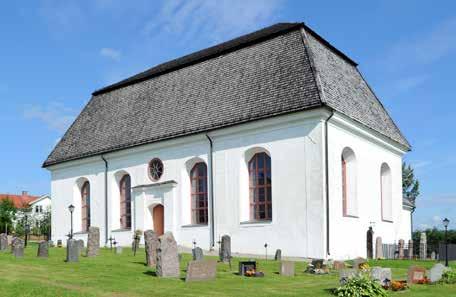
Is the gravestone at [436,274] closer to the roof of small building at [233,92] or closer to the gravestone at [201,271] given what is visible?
the gravestone at [201,271]

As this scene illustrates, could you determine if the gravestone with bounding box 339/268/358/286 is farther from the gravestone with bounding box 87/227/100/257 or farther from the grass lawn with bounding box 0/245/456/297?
the gravestone with bounding box 87/227/100/257

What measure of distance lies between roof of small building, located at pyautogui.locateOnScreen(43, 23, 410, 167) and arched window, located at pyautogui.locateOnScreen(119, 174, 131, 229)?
2.15 metres

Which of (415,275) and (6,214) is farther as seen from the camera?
(6,214)

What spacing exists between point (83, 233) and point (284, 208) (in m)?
16.1

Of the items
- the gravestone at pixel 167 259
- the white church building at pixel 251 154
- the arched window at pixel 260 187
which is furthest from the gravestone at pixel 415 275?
the arched window at pixel 260 187

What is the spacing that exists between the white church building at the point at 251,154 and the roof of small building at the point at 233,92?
3.2 inches

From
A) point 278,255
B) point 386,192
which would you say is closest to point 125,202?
point 278,255

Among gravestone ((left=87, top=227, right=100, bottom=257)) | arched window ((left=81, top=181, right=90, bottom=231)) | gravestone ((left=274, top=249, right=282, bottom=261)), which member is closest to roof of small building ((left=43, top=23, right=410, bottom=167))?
arched window ((left=81, top=181, right=90, bottom=231))

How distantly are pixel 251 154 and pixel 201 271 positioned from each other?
35.5 ft

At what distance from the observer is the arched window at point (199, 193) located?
28594 millimetres

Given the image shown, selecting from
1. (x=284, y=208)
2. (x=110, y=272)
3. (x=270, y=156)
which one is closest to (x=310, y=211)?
(x=284, y=208)

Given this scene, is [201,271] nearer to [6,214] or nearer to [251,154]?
[251,154]

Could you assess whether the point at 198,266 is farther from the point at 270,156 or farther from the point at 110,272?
the point at 270,156

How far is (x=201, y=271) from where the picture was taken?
16344 mm
